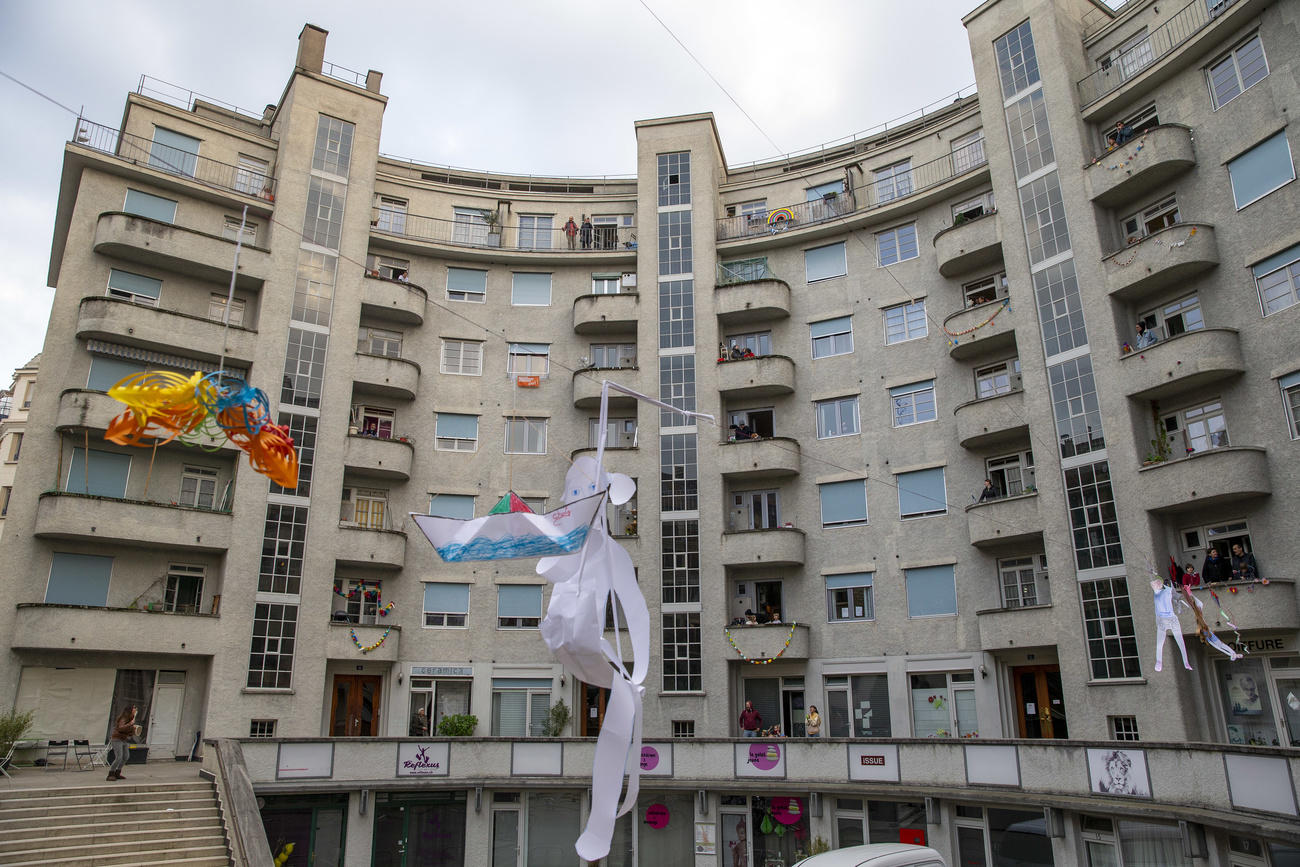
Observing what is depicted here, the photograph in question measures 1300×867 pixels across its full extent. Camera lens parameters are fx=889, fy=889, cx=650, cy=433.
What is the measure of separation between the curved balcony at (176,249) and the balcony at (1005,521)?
26.0 m

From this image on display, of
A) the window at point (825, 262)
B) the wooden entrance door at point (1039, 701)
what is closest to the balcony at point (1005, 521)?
the wooden entrance door at point (1039, 701)


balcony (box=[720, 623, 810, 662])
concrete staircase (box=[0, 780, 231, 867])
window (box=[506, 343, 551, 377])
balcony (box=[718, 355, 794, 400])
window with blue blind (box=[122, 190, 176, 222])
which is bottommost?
concrete staircase (box=[0, 780, 231, 867])

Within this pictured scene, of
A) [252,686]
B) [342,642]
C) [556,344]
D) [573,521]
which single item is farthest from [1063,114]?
[252,686]

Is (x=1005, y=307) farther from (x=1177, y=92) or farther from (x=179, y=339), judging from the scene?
(x=179, y=339)

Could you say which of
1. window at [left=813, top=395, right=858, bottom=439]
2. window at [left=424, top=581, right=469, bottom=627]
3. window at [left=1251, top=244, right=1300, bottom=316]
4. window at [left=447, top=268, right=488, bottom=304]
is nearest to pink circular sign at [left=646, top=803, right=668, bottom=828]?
window at [left=424, top=581, right=469, bottom=627]

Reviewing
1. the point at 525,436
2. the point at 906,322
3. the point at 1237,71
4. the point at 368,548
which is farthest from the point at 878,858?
the point at 1237,71

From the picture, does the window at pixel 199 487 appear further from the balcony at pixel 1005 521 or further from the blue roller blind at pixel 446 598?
the balcony at pixel 1005 521

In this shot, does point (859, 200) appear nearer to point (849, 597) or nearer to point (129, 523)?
point (849, 597)

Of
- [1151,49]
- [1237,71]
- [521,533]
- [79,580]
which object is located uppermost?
[1151,49]

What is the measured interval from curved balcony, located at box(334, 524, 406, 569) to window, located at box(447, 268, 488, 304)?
1042 cm

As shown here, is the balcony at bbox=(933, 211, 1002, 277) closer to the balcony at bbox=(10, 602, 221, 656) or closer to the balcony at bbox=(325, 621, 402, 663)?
the balcony at bbox=(325, 621, 402, 663)

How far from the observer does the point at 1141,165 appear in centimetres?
2586

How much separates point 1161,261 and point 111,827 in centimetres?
2961

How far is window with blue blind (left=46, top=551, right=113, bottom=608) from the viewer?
1091 inches
